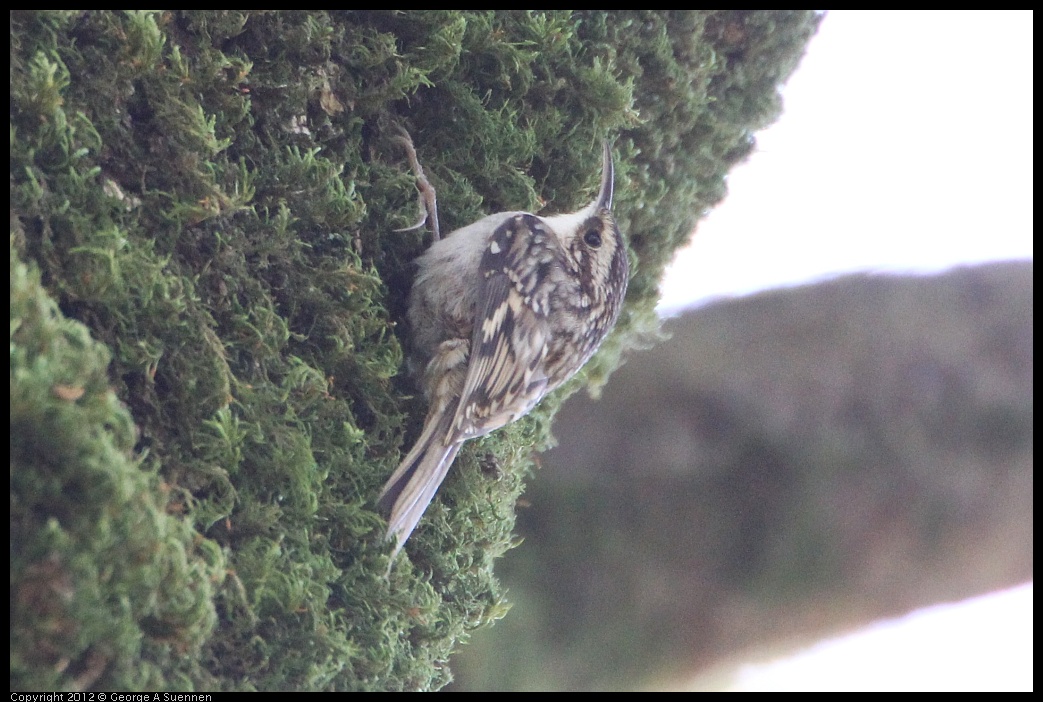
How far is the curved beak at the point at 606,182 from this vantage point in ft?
7.55

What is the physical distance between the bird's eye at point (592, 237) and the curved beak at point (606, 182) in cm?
7

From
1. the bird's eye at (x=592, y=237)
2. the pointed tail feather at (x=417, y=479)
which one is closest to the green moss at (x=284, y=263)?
the pointed tail feather at (x=417, y=479)

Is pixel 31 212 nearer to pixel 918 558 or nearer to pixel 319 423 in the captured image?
pixel 319 423

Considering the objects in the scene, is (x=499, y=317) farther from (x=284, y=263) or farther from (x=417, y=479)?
(x=284, y=263)

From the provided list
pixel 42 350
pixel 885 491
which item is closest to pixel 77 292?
Answer: pixel 42 350

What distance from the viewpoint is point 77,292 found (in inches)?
53.8

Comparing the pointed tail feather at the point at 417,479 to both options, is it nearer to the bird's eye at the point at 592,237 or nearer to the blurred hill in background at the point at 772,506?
the blurred hill in background at the point at 772,506

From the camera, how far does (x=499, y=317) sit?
222 centimetres

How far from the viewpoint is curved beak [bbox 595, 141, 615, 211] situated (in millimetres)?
2303

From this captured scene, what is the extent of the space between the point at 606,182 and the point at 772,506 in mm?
1024

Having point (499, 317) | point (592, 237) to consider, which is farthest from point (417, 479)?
point (592, 237)

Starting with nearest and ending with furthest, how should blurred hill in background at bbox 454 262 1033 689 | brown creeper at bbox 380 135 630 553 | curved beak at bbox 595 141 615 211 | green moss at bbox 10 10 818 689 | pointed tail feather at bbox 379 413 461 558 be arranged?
green moss at bbox 10 10 818 689 < pointed tail feather at bbox 379 413 461 558 < brown creeper at bbox 380 135 630 553 < curved beak at bbox 595 141 615 211 < blurred hill in background at bbox 454 262 1033 689

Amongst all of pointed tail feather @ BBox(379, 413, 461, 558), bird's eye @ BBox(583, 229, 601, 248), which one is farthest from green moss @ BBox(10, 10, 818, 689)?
bird's eye @ BBox(583, 229, 601, 248)

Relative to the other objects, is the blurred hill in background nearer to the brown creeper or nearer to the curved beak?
the brown creeper
